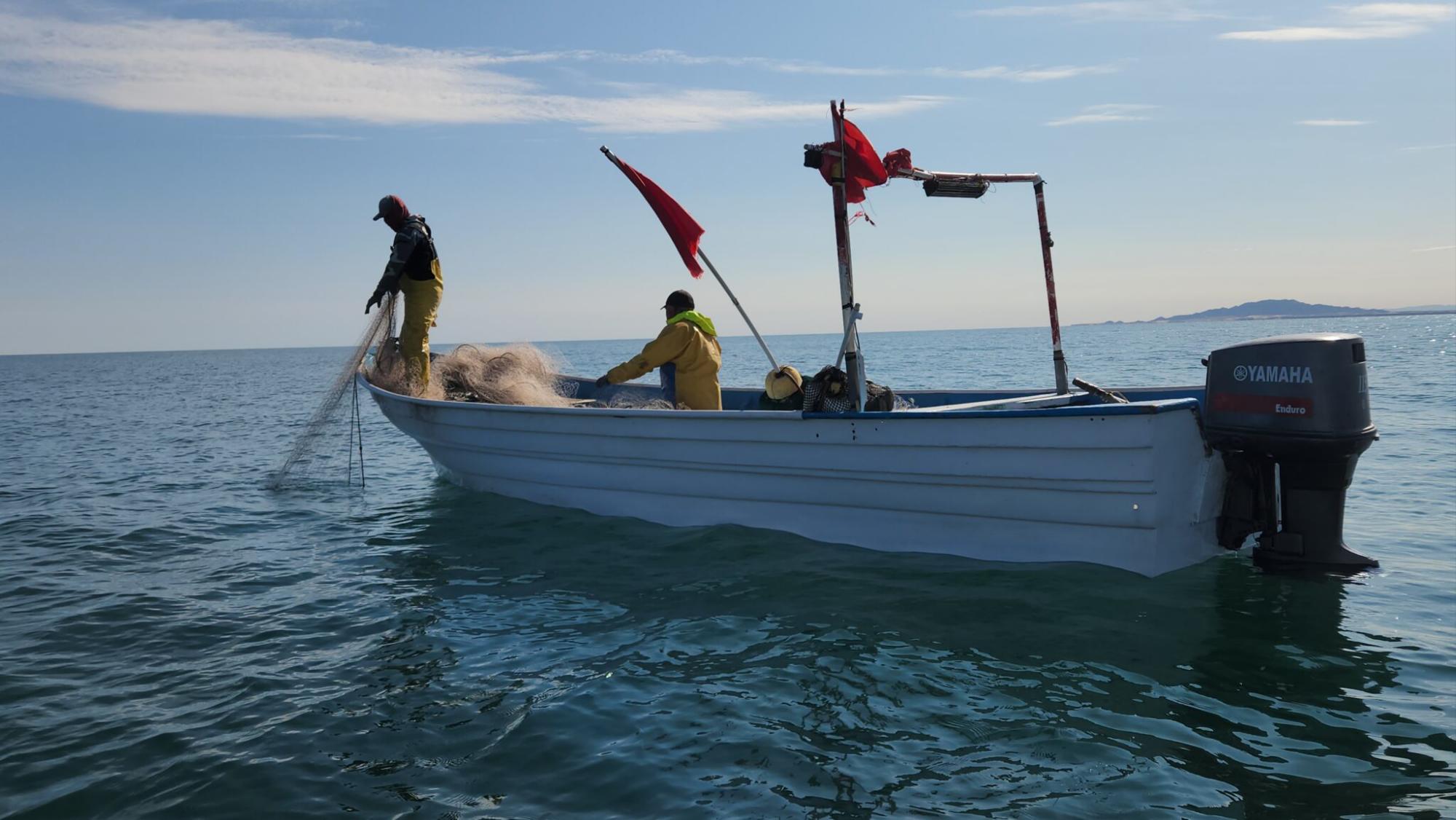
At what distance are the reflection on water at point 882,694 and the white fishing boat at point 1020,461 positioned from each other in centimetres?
34

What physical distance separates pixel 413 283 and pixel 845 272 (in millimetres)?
5949

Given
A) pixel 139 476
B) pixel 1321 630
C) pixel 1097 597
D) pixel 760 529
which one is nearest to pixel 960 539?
pixel 1097 597

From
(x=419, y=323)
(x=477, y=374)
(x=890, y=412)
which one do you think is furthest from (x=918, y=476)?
(x=419, y=323)

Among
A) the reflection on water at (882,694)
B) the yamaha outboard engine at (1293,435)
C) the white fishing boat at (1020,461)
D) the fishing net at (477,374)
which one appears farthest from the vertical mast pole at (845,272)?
the fishing net at (477,374)

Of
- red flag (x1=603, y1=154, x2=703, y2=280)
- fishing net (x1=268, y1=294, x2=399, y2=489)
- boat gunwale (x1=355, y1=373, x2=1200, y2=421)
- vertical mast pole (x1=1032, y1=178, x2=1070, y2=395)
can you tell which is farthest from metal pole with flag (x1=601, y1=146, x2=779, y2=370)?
fishing net (x1=268, y1=294, x2=399, y2=489)

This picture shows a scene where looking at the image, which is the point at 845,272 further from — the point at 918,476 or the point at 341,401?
the point at 341,401

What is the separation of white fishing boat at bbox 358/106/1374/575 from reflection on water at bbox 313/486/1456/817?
0.34m

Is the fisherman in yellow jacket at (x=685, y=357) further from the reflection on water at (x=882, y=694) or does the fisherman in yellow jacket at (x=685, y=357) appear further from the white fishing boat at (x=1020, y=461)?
the reflection on water at (x=882, y=694)

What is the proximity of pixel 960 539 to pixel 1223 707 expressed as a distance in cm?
260

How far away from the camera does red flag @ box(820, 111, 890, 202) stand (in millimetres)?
6863

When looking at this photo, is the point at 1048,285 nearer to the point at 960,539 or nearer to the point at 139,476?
the point at 960,539

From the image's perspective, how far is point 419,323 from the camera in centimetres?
1076

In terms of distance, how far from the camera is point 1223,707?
15.0 feet

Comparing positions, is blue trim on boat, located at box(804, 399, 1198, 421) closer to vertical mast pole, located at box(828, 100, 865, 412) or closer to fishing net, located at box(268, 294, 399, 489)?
vertical mast pole, located at box(828, 100, 865, 412)
